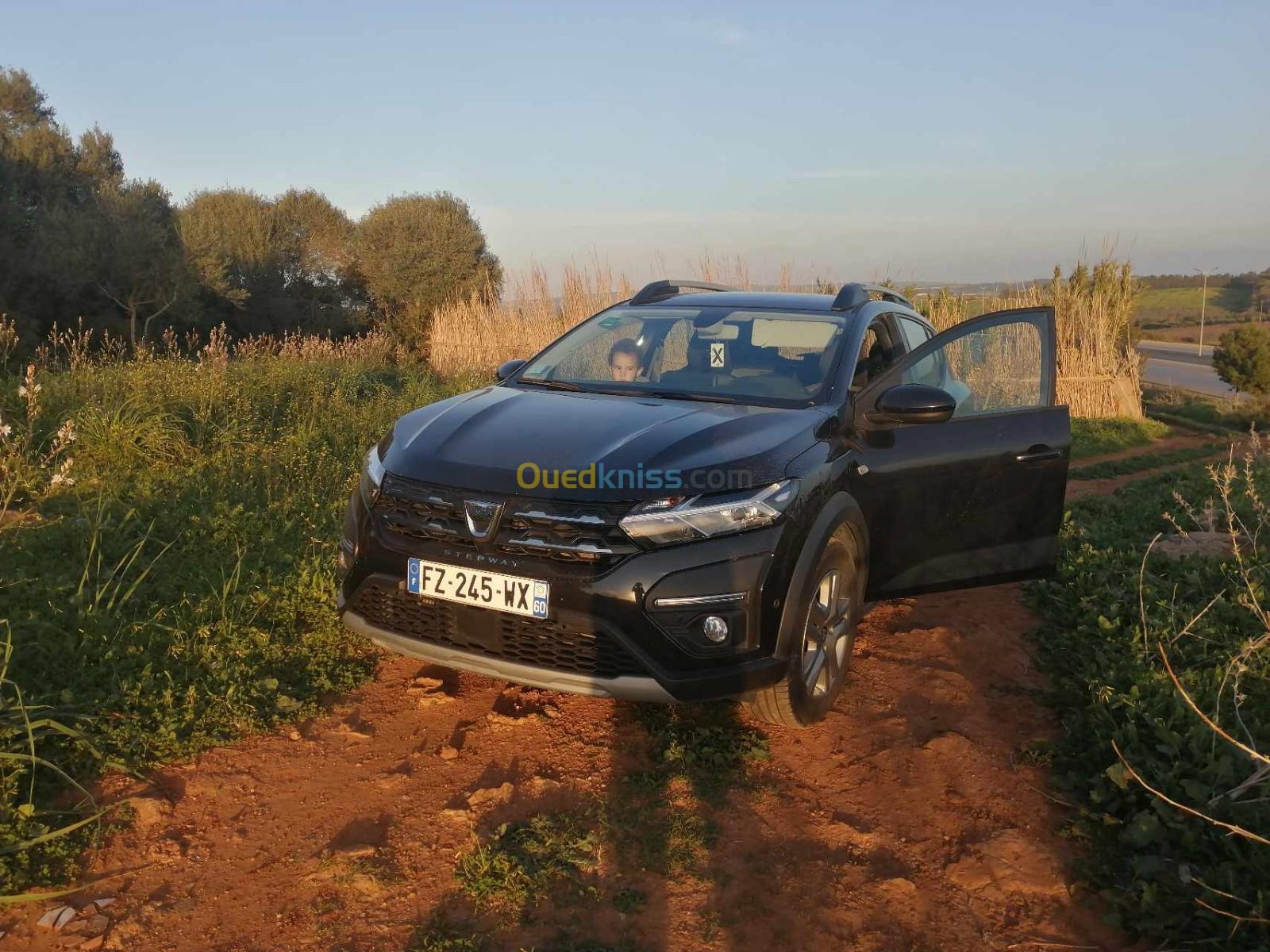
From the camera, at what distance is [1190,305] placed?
91562mm

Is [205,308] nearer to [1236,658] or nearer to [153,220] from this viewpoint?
[153,220]

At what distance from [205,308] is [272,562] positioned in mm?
22926

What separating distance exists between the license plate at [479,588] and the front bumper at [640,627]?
3 cm

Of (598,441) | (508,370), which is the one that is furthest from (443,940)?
(508,370)

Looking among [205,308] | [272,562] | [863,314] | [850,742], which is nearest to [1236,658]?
[850,742]

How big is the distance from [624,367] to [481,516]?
157 cm

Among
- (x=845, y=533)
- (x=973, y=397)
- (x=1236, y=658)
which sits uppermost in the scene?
(x=973, y=397)

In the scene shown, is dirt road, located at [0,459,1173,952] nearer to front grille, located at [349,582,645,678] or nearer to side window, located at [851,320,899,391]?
front grille, located at [349,582,645,678]

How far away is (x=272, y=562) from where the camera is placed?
4844 millimetres

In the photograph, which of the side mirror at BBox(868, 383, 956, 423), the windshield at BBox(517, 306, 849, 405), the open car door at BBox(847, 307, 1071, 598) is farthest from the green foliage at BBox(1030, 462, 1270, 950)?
the windshield at BBox(517, 306, 849, 405)

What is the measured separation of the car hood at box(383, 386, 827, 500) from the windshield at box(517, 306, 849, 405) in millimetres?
248

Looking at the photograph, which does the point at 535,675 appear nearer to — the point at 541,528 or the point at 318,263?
the point at 541,528

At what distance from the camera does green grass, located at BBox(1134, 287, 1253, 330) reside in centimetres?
8309

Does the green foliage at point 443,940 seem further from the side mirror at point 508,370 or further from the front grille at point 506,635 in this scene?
the side mirror at point 508,370
